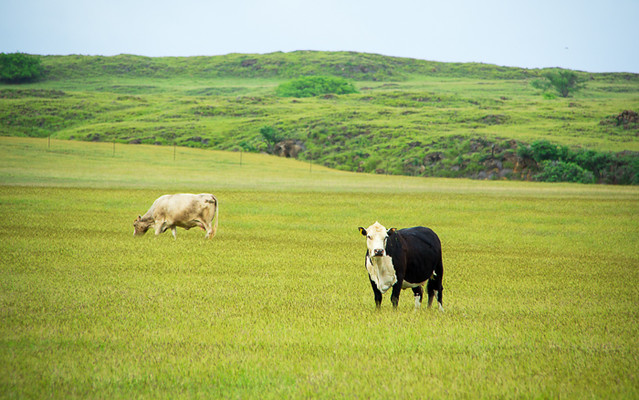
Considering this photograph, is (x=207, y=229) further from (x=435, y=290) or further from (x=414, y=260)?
(x=414, y=260)

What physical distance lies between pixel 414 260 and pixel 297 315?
2.66m

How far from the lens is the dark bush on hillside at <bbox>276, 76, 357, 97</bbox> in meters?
192

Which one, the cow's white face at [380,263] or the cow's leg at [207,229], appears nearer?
the cow's white face at [380,263]

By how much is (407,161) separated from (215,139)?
37.8 meters

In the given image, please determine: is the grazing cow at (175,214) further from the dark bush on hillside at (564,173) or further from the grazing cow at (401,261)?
the dark bush on hillside at (564,173)

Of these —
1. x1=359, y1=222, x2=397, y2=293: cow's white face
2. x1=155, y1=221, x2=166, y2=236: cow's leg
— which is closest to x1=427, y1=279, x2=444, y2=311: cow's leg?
x1=359, y1=222, x2=397, y2=293: cow's white face

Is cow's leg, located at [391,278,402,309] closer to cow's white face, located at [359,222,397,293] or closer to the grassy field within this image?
cow's white face, located at [359,222,397,293]

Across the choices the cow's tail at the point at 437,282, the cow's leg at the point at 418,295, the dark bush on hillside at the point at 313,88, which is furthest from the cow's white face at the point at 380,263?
the dark bush on hillside at the point at 313,88

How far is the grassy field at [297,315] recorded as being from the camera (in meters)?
8.09

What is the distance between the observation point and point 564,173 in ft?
252

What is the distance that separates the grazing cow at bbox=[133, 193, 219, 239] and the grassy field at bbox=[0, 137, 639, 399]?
0.56 m

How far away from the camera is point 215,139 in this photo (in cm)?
10900

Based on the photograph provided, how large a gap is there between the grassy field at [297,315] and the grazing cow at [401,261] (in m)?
0.57

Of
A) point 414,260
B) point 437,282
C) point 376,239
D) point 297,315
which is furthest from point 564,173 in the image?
point 297,315
